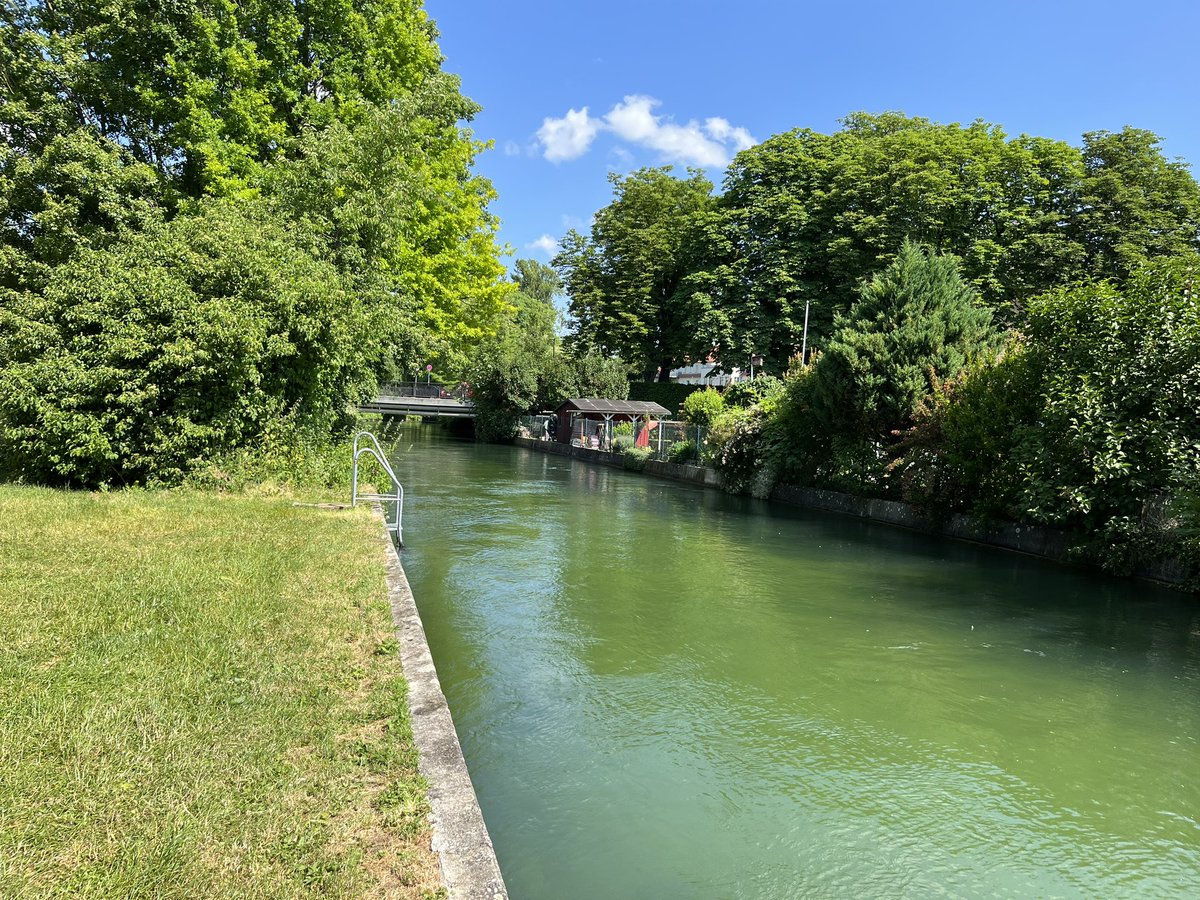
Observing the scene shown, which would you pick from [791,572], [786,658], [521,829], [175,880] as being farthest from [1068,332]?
[175,880]

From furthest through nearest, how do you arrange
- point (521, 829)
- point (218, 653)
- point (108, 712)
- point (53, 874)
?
point (218, 653), point (521, 829), point (108, 712), point (53, 874)

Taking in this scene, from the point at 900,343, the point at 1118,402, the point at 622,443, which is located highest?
the point at 900,343

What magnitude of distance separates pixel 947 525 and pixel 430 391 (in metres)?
51.3

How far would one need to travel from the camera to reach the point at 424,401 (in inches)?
2306

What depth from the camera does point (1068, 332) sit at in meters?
12.3

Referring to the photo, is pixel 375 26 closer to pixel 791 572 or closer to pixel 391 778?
pixel 791 572

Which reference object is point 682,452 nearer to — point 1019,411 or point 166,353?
point 1019,411

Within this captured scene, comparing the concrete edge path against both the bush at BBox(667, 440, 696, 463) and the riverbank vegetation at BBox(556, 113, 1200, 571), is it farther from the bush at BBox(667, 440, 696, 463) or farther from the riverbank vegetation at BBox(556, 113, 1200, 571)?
the bush at BBox(667, 440, 696, 463)

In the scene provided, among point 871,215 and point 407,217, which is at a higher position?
point 871,215

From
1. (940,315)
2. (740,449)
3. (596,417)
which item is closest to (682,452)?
(740,449)

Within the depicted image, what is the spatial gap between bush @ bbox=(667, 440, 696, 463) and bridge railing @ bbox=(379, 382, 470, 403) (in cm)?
3264

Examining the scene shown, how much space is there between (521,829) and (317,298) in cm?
1078

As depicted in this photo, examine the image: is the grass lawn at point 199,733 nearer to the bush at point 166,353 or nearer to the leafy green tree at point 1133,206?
the bush at point 166,353

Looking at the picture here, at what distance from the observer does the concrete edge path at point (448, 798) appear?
2.85 m
